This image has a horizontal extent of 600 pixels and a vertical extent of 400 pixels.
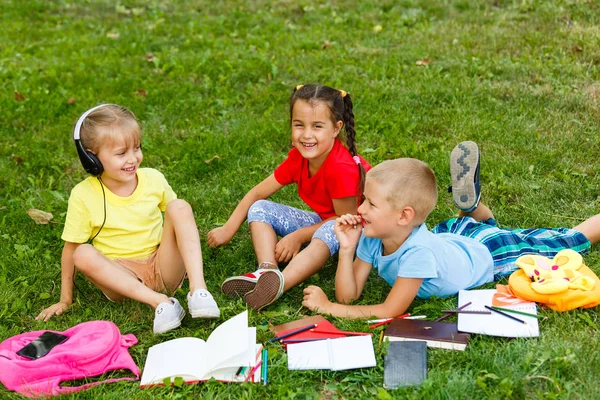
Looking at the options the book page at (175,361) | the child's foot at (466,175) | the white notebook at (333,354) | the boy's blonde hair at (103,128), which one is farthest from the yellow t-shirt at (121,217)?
the child's foot at (466,175)

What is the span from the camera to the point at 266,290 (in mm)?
3658

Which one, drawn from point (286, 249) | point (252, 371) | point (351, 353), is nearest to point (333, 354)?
point (351, 353)

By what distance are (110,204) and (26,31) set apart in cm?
627

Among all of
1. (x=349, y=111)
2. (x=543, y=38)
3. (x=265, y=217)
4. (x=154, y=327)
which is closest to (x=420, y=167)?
(x=349, y=111)

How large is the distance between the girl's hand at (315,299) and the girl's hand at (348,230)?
286 mm

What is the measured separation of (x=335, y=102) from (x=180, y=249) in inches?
49.4

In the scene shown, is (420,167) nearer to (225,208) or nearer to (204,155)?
(225,208)

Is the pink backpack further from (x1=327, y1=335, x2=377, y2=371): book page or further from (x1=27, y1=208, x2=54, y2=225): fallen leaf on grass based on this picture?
(x1=27, y1=208, x2=54, y2=225): fallen leaf on grass

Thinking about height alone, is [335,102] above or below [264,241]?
above

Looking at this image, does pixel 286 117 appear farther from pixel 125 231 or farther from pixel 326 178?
pixel 125 231

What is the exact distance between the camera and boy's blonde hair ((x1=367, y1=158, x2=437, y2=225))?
342 centimetres

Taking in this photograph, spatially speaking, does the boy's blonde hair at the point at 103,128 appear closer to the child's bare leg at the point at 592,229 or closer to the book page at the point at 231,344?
the book page at the point at 231,344

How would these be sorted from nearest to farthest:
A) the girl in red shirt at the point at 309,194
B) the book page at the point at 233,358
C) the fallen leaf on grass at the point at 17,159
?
the book page at the point at 233,358 < the girl in red shirt at the point at 309,194 < the fallen leaf on grass at the point at 17,159

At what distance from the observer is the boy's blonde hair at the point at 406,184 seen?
3.42 m
